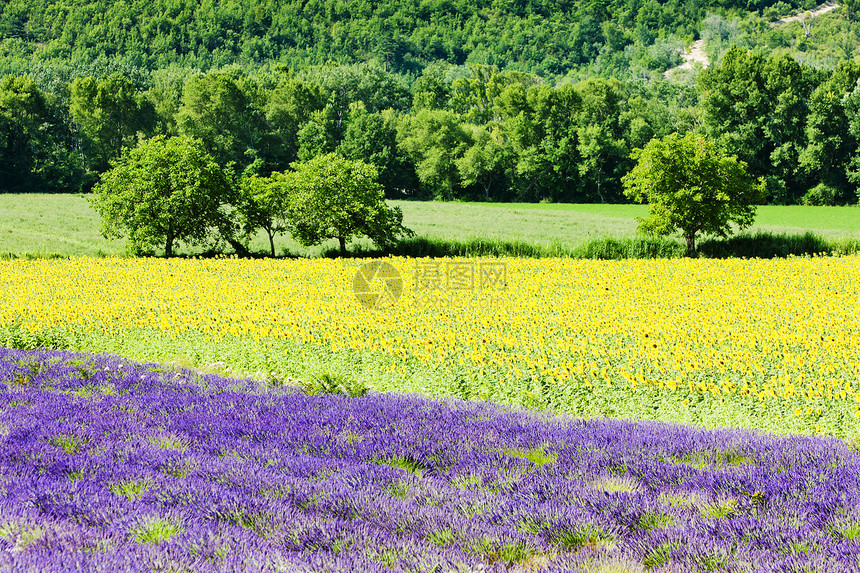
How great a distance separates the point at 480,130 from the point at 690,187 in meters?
50.1

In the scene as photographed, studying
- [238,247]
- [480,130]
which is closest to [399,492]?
[238,247]

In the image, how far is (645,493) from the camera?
4.28m

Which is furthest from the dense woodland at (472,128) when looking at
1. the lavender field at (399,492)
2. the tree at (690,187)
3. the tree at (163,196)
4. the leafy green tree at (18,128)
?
the lavender field at (399,492)

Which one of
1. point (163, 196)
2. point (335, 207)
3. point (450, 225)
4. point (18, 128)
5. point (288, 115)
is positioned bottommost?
point (450, 225)

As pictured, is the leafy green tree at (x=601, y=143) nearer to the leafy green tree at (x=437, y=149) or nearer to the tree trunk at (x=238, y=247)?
the leafy green tree at (x=437, y=149)

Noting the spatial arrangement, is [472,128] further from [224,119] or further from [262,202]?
[262,202]

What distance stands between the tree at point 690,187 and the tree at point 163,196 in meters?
19.1

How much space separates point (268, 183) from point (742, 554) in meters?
28.2

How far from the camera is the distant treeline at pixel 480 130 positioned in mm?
62562

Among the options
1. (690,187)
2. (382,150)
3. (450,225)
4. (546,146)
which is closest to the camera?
(690,187)

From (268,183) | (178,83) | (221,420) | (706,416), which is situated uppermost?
(178,83)

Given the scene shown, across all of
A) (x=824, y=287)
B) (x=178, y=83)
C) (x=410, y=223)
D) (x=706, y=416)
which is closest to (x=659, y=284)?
(x=824, y=287)

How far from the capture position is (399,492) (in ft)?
14.0

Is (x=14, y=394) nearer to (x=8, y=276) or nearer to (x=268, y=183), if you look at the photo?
→ (x=8, y=276)
